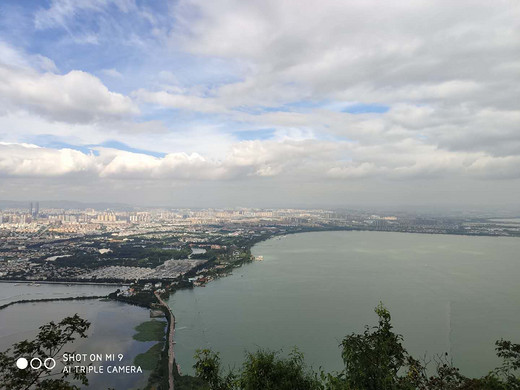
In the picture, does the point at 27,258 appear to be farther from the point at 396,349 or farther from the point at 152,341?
the point at 396,349

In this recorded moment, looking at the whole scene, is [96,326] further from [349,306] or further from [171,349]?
[349,306]

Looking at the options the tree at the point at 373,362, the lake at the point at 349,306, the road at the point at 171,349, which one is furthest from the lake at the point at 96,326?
the tree at the point at 373,362

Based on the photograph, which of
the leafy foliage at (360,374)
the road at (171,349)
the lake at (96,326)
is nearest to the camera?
the leafy foliage at (360,374)

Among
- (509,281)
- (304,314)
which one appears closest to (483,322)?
(304,314)

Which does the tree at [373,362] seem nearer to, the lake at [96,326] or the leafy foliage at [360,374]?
the leafy foliage at [360,374]

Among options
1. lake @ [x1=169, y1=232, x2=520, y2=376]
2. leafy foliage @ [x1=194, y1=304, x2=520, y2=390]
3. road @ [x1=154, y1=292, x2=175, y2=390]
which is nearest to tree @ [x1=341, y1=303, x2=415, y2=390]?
leafy foliage @ [x1=194, y1=304, x2=520, y2=390]

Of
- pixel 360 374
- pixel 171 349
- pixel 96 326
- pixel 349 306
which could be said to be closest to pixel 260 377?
pixel 360 374

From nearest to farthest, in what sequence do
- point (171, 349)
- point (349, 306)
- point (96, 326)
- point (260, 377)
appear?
1. point (260, 377)
2. point (171, 349)
3. point (96, 326)
4. point (349, 306)

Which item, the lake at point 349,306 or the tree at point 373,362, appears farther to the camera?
the lake at point 349,306

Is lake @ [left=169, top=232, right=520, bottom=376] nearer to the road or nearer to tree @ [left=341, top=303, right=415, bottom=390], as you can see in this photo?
the road
